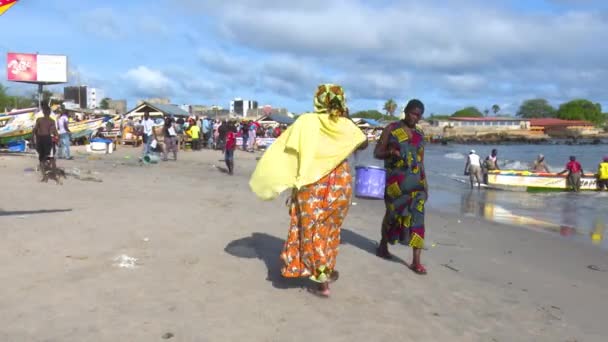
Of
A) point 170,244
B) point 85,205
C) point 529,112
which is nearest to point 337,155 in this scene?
point 170,244

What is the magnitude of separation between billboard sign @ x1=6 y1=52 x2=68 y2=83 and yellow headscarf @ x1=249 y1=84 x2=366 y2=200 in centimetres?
3898

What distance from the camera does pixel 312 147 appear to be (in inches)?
168

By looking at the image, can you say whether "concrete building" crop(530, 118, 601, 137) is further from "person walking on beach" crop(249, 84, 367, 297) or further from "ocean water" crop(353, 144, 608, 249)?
"person walking on beach" crop(249, 84, 367, 297)

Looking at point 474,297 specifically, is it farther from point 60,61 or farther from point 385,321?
point 60,61

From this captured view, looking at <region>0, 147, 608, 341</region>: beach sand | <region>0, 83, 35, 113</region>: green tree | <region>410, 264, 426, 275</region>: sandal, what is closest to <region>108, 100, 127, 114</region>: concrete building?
<region>0, 83, 35, 113</region>: green tree

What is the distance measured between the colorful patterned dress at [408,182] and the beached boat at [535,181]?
14.2 m

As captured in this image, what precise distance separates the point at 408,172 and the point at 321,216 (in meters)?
1.35

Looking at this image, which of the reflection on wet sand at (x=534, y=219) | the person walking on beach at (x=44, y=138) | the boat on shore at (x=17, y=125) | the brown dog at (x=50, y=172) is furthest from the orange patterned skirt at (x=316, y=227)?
the boat on shore at (x=17, y=125)

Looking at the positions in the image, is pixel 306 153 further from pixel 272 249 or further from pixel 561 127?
pixel 561 127

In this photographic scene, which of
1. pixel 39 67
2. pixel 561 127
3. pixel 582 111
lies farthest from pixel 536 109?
pixel 39 67

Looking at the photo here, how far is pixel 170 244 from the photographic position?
225 inches

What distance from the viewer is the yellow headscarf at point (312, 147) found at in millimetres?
4262

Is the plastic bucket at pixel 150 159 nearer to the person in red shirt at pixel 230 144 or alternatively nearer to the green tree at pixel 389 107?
the person in red shirt at pixel 230 144

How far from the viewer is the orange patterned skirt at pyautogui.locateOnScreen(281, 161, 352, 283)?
425cm
